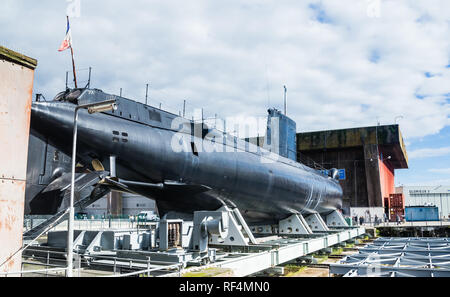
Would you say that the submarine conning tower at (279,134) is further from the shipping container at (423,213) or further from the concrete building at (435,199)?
the concrete building at (435,199)

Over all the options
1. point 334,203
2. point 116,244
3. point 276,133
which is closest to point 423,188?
point 334,203

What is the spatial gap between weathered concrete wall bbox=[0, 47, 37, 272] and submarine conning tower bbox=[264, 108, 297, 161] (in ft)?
50.1

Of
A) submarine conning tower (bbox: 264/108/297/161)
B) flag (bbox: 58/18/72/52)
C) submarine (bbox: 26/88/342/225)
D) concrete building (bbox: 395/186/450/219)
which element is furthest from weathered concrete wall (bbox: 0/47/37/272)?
concrete building (bbox: 395/186/450/219)

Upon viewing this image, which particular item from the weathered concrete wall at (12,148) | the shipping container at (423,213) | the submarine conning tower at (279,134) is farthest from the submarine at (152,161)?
the shipping container at (423,213)

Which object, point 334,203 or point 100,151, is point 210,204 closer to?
point 100,151

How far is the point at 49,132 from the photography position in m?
9.69

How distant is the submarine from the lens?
980 cm

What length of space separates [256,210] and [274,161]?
270 centimetres

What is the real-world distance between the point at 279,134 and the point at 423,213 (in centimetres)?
3319

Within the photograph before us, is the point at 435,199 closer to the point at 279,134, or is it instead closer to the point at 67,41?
the point at 279,134

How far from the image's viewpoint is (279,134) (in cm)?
2253

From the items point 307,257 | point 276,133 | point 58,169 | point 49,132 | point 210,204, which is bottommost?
point 307,257

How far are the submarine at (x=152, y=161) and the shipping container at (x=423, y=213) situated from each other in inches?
1453

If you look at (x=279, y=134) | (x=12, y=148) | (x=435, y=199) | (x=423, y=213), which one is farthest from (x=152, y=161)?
(x=435, y=199)
